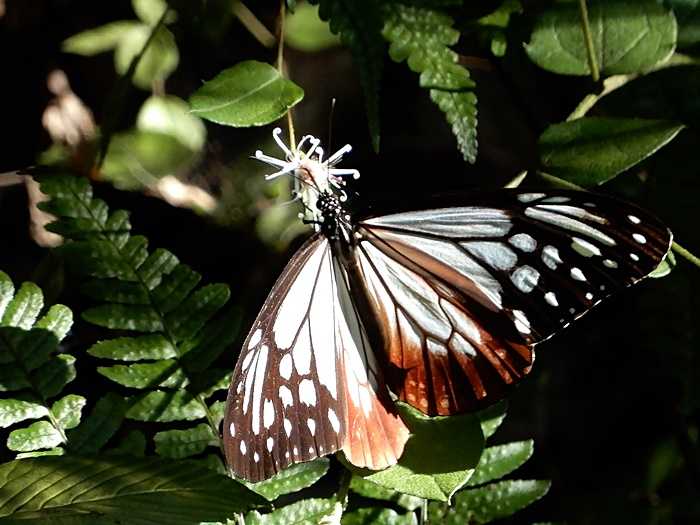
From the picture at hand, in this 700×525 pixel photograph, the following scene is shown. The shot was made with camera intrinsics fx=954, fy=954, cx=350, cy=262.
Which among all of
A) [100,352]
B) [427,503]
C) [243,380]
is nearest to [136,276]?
[100,352]

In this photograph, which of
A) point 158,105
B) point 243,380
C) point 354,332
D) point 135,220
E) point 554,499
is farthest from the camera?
point 554,499

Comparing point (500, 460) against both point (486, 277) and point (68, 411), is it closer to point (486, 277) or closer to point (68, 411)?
point (486, 277)

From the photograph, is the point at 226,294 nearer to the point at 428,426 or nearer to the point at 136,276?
the point at 136,276

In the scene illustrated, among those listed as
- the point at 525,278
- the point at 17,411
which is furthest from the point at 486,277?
the point at 17,411

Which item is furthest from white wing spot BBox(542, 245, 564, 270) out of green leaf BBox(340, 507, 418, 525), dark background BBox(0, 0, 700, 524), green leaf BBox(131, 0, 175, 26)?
A: green leaf BBox(131, 0, 175, 26)

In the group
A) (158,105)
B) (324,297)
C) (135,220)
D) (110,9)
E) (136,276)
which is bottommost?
(324,297)

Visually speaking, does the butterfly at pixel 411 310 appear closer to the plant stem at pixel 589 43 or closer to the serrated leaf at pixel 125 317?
the serrated leaf at pixel 125 317

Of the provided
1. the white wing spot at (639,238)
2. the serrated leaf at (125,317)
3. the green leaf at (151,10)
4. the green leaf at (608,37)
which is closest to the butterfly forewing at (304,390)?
the serrated leaf at (125,317)
